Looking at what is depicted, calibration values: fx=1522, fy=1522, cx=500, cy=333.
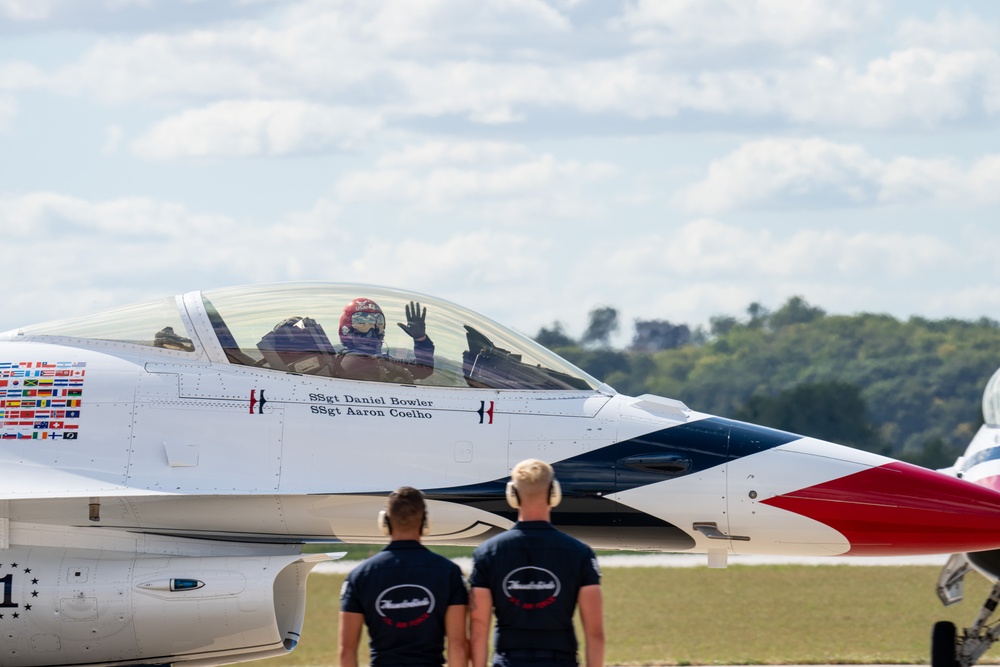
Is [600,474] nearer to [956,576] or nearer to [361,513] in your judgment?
[361,513]

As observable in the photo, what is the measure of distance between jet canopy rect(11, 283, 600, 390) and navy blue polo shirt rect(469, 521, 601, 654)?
2756 mm

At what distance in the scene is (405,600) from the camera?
7.09 m

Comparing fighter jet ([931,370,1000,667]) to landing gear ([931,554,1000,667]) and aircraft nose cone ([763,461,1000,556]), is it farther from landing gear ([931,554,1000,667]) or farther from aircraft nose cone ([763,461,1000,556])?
aircraft nose cone ([763,461,1000,556])

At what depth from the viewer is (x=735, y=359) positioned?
53.7m

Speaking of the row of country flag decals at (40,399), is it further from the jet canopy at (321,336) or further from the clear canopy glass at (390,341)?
the clear canopy glass at (390,341)

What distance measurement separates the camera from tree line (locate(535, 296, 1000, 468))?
49.4m

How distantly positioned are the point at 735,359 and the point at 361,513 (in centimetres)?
4496

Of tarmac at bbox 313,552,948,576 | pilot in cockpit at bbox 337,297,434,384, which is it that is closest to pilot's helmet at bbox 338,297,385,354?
pilot in cockpit at bbox 337,297,434,384

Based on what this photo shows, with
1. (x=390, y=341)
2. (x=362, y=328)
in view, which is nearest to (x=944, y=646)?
(x=390, y=341)

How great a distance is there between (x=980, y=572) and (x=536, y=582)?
20.9 feet

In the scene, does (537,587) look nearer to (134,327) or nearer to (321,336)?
(321,336)

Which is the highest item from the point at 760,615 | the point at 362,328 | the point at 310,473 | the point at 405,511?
the point at 362,328

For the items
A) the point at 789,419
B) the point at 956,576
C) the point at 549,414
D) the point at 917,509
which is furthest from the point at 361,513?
the point at 789,419

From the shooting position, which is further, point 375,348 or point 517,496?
point 375,348
